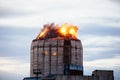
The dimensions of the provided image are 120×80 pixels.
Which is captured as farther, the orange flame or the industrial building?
the orange flame

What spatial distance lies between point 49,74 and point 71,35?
67.0 feet

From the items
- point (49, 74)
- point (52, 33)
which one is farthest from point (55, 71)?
point (52, 33)

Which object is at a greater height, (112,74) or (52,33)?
(52,33)

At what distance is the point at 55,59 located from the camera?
181500mm

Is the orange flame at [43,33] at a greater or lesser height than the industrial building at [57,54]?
greater

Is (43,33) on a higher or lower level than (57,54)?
higher

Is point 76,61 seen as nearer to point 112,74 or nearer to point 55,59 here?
point 55,59

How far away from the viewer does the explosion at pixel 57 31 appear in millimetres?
184750

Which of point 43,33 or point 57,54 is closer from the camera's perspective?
point 57,54

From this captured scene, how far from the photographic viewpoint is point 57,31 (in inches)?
7279

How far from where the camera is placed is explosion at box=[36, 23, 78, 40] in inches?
7274

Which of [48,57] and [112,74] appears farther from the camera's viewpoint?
[48,57]

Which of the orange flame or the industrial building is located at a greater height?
A: the orange flame

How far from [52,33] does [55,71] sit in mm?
17032
